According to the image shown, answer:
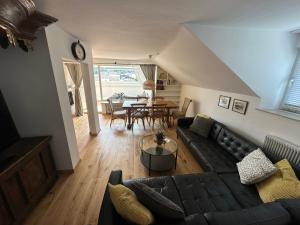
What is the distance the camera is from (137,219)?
100 centimetres

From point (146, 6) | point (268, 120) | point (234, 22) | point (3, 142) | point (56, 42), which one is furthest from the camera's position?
point (268, 120)

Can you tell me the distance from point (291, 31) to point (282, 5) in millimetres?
1166

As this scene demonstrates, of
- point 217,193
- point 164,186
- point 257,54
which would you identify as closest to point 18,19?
point 164,186

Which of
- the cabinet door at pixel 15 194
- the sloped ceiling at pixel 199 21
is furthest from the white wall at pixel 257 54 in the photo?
the cabinet door at pixel 15 194

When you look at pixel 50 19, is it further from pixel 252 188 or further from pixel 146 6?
pixel 252 188

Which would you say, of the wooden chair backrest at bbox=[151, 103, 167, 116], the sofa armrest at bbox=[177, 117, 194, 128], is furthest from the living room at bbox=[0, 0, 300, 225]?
the wooden chair backrest at bbox=[151, 103, 167, 116]

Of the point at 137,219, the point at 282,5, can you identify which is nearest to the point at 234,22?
the point at 282,5

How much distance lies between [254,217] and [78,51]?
3.41 metres

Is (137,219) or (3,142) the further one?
(3,142)

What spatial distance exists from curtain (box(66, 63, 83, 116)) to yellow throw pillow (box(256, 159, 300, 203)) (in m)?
5.85

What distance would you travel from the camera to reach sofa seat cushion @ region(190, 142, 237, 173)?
2061 millimetres

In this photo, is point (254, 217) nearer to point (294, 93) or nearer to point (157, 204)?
point (157, 204)

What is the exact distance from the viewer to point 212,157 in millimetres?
2293

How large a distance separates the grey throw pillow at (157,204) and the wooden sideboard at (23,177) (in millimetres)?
1387
